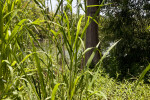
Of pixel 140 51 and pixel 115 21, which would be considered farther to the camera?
pixel 115 21

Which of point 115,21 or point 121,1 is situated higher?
point 121,1

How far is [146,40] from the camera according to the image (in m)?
4.88

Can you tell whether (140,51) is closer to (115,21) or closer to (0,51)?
(115,21)

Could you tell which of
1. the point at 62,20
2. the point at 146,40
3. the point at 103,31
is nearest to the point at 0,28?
the point at 62,20

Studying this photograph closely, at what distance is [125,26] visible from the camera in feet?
16.8

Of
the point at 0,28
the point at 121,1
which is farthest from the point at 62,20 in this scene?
the point at 121,1

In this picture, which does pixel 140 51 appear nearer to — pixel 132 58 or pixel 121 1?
pixel 132 58

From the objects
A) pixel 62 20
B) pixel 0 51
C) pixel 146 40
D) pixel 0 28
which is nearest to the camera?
pixel 0 28

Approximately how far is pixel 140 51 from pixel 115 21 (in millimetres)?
1157

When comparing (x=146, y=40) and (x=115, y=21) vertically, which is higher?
(x=115, y=21)

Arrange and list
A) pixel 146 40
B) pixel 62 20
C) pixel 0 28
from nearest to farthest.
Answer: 1. pixel 0 28
2. pixel 62 20
3. pixel 146 40

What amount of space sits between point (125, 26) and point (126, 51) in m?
0.73

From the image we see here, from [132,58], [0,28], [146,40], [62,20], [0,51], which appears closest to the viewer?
[0,28]

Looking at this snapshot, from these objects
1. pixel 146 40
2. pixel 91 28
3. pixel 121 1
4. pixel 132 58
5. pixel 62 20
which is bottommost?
pixel 132 58
